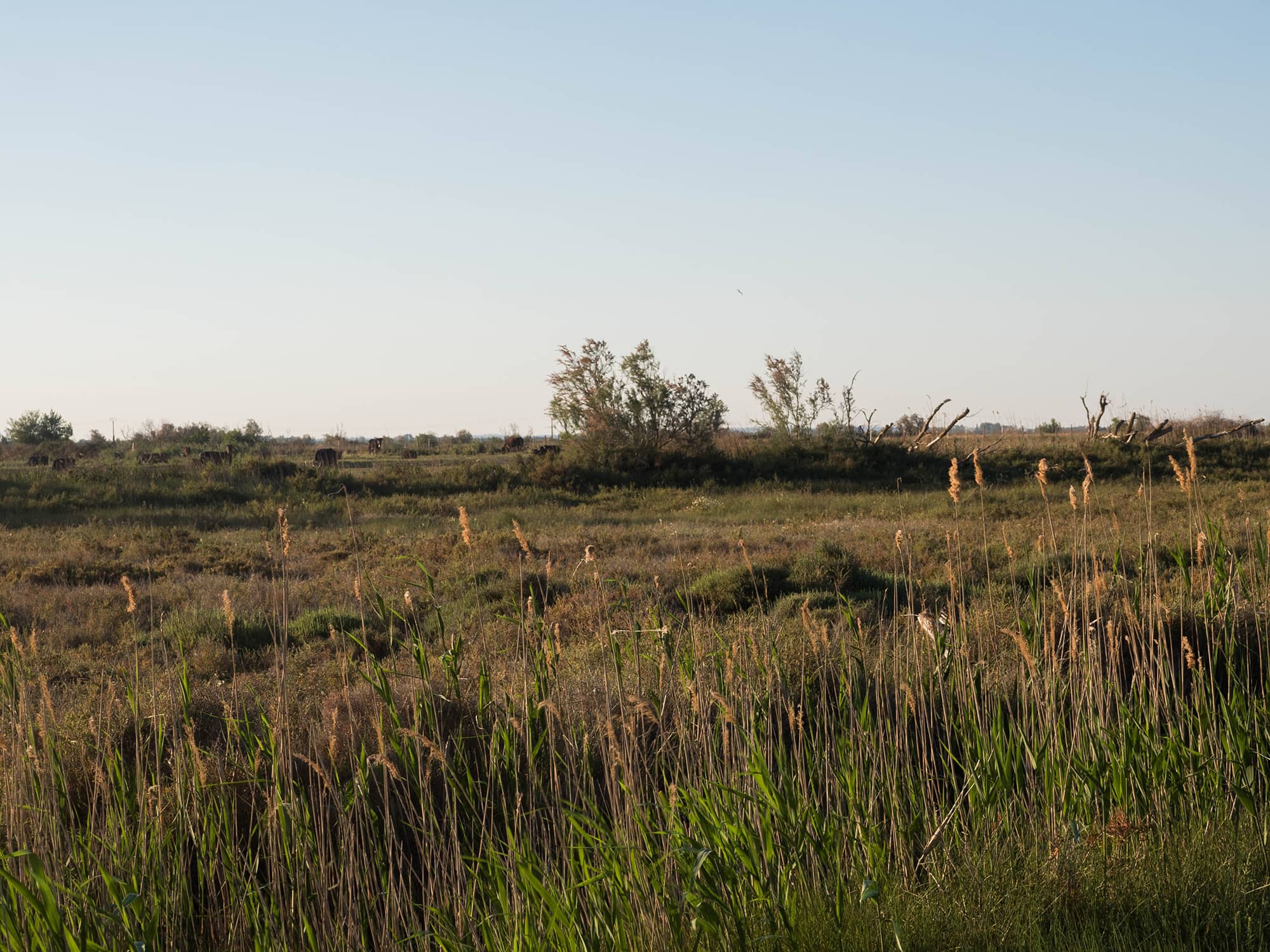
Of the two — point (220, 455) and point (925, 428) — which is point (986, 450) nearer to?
point (925, 428)

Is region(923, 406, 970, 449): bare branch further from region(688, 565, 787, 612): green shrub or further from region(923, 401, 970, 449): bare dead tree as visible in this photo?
region(688, 565, 787, 612): green shrub

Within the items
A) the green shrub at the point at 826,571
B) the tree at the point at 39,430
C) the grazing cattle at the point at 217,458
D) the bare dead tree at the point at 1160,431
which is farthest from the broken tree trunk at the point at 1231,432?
the tree at the point at 39,430

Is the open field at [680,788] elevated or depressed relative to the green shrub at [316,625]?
elevated

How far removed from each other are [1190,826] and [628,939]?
1959mm

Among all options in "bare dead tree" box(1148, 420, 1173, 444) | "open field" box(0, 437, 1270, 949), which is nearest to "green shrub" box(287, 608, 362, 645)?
"open field" box(0, 437, 1270, 949)

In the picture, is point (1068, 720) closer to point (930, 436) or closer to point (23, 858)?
point (23, 858)

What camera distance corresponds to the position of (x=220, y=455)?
31.9 m

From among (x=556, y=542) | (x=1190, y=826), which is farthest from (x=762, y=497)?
(x=1190, y=826)

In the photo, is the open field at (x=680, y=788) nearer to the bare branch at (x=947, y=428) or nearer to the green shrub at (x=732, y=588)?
the green shrub at (x=732, y=588)

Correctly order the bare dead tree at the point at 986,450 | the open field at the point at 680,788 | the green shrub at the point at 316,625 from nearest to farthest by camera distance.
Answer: the open field at the point at 680,788
the green shrub at the point at 316,625
the bare dead tree at the point at 986,450

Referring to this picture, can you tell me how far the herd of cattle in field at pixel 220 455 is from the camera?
2977 centimetres

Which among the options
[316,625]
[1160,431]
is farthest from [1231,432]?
[316,625]

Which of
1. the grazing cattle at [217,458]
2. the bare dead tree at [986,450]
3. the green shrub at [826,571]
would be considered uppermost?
the grazing cattle at [217,458]

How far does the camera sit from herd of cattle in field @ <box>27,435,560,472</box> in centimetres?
2977
